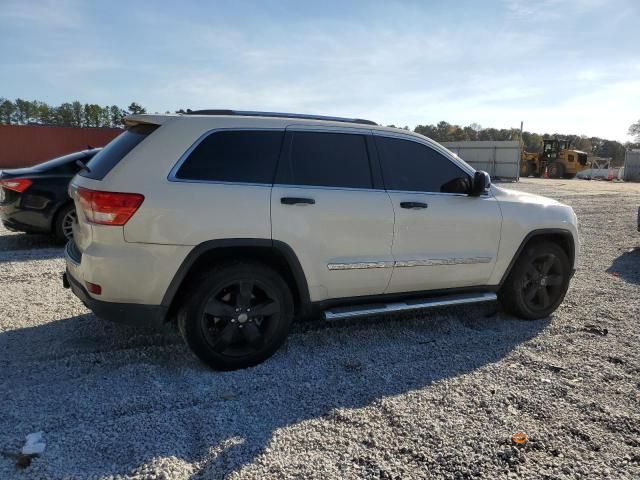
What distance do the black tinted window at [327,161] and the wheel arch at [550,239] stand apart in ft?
5.78

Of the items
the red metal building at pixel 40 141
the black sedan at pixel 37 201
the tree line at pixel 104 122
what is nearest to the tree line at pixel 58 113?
the tree line at pixel 104 122

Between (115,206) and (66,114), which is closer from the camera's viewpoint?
(115,206)

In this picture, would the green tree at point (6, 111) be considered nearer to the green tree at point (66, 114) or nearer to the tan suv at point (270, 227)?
the green tree at point (66, 114)

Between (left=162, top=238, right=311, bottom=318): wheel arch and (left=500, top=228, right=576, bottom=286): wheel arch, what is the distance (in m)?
2.17

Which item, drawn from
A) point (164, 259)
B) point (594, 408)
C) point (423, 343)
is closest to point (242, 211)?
point (164, 259)

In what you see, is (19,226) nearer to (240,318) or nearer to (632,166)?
(240,318)

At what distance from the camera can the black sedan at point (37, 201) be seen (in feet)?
23.3

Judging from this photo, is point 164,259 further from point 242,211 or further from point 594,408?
point 594,408

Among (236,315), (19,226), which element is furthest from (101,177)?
(19,226)

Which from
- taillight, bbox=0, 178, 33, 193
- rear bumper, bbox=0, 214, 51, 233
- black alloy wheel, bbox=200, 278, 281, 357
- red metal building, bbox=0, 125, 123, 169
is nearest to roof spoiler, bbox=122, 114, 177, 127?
black alloy wheel, bbox=200, 278, 281, 357

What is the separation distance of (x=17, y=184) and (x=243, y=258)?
17.3ft

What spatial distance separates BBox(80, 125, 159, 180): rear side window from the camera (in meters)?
3.44

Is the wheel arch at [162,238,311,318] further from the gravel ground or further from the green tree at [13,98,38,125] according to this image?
the green tree at [13,98,38,125]

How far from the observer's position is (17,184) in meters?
7.08
